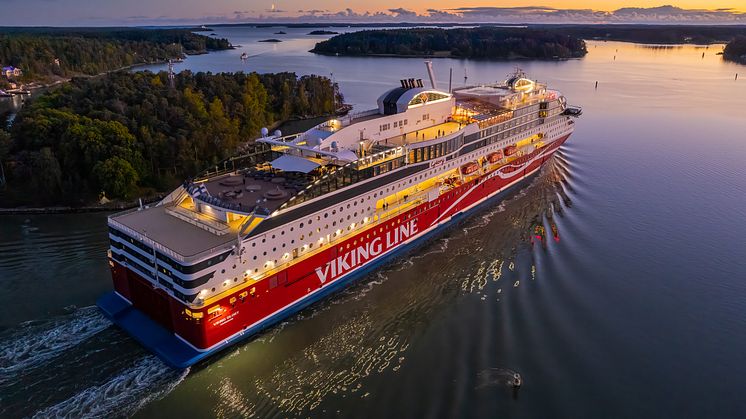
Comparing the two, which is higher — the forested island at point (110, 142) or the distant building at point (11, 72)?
the distant building at point (11, 72)

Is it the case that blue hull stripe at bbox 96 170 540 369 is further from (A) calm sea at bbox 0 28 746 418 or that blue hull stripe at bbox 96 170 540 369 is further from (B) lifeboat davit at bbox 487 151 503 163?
(B) lifeboat davit at bbox 487 151 503 163

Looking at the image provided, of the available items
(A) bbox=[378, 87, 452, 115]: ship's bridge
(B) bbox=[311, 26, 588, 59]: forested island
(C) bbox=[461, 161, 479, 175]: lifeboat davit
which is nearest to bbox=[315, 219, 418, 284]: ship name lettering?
(C) bbox=[461, 161, 479, 175]: lifeboat davit

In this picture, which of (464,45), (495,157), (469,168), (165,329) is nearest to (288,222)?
(165,329)

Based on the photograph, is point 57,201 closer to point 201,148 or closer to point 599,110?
point 201,148

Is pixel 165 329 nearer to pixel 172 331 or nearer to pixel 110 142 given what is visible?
pixel 172 331

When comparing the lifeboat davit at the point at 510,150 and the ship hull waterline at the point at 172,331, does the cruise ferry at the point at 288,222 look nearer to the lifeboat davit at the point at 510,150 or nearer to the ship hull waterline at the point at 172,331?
the ship hull waterline at the point at 172,331


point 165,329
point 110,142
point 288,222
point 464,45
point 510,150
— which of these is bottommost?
point 165,329

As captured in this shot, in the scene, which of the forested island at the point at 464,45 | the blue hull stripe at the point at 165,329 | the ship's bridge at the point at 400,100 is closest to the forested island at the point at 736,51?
the forested island at the point at 464,45
